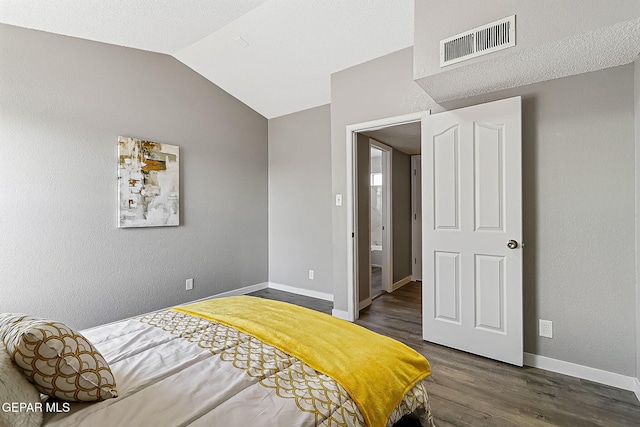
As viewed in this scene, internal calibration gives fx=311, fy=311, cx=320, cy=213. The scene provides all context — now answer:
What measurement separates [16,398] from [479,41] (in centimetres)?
271

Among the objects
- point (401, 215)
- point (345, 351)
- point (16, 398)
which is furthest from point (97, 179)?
point (401, 215)

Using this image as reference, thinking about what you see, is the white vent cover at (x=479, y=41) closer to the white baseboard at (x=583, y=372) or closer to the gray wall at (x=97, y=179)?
the white baseboard at (x=583, y=372)

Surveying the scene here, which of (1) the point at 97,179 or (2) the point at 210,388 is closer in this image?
(2) the point at 210,388

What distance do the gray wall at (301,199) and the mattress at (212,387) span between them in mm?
2648

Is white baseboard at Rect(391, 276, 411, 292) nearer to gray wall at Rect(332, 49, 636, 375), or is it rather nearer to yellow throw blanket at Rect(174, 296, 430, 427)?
gray wall at Rect(332, 49, 636, 375)

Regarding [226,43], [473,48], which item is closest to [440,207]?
[473,48]

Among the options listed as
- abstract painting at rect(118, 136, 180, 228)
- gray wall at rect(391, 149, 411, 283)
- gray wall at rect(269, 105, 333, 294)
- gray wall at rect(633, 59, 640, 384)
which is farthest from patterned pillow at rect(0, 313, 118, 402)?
gray wall at rect(391, 149, 411, 283)

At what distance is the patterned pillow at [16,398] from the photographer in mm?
794

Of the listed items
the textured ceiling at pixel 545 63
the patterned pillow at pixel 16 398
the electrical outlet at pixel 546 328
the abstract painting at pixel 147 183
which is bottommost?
the electrical outlet at pixel 546 328

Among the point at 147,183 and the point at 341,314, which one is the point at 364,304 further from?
the point at 147,183

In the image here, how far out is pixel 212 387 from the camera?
1.10 metres

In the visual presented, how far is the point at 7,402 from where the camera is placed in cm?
80

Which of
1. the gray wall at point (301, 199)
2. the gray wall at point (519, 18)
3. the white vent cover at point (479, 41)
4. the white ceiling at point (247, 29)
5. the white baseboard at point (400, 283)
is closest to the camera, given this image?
the gray wall at point (519, 18)

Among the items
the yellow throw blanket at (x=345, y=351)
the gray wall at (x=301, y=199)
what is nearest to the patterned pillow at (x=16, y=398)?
the yellow throw blanket at (x=345, y=351)
